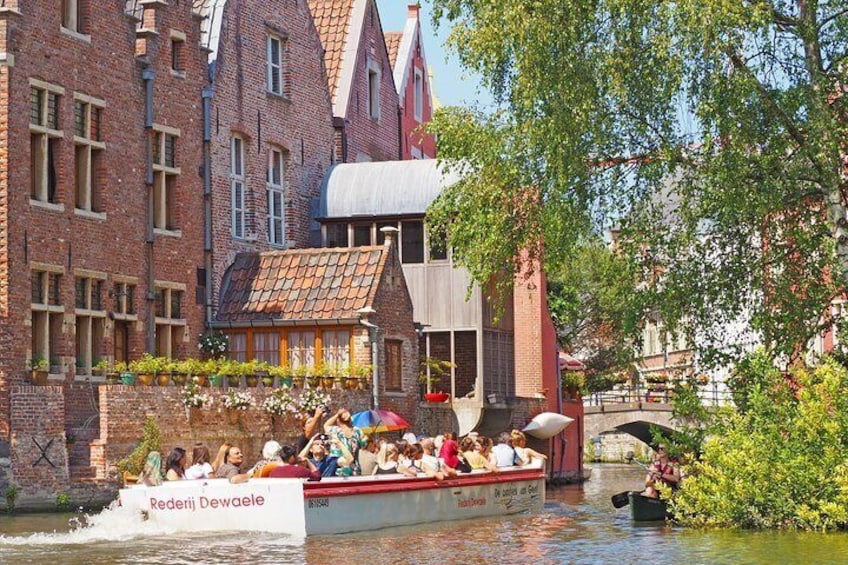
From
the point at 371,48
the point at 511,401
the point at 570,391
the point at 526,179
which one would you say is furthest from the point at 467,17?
the point at 570,391

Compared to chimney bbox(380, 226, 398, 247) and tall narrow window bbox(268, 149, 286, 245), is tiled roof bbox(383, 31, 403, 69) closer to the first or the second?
tall narrow window bbox(268, 149, 286, 245)

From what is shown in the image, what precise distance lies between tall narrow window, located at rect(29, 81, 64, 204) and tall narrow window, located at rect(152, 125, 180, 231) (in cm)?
324

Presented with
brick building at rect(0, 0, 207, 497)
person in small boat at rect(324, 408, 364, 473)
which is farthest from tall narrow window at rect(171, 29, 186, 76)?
person in small boat at rect(324, 408, 364, 473)

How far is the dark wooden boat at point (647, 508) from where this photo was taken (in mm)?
26188

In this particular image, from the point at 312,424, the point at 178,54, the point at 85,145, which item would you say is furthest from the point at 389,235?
the point at 312,424

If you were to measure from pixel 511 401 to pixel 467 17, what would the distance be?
51.8ft

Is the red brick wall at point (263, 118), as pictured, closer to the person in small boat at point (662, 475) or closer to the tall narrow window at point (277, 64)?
the tall narrow window at point (277, 64)

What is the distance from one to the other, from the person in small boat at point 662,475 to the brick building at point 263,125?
12.0 meters

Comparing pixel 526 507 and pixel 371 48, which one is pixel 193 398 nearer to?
pixel 526 507

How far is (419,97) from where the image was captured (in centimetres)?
4928

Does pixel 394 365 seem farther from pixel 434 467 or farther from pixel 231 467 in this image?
pixel 231 467


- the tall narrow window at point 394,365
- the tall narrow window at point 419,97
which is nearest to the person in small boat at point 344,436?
the tall narrow window at point 394,365

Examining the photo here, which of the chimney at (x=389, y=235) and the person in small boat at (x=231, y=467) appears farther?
the chimney at (x=389, y=235)

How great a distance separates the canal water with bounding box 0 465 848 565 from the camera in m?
21.0
